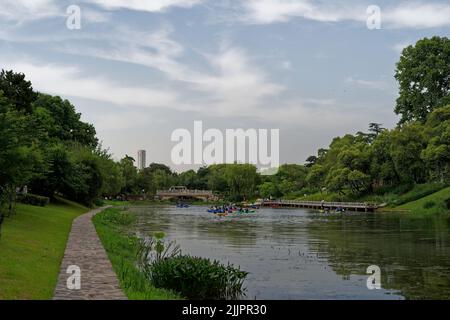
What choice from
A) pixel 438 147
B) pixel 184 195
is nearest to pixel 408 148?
pixel 438 147

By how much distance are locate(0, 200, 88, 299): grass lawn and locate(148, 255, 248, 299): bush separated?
116 inches

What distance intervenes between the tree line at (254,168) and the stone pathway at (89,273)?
6143 mm

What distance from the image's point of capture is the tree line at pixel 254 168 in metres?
29.7

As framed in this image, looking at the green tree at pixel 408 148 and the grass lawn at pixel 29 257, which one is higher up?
the green tree at pixel 408 148

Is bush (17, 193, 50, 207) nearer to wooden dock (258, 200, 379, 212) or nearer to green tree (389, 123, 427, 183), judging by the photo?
wooden dock (258, 200, 379, 212)

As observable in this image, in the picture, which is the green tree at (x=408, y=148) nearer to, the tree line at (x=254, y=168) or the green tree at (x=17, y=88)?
the tree line at (x=254, y=168)

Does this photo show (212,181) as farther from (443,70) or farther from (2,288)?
(2,288)

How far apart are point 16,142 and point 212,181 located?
126114 millimetres

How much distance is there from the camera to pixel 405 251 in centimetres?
2608

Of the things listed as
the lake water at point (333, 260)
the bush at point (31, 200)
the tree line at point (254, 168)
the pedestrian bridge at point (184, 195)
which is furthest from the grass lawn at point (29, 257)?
the pedestrian bridge at point (184, 195)

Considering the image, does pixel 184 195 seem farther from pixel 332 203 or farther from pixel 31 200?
pixel 31 200

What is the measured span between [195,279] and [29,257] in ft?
18.1

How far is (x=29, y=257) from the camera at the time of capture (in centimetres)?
1673
